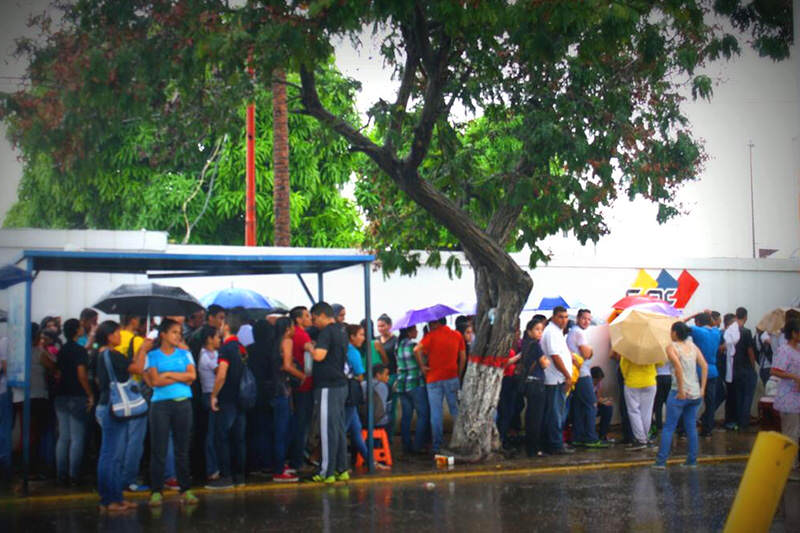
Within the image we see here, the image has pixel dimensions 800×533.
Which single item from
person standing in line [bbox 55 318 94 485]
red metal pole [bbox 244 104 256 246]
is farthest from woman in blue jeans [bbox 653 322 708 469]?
red metal pole [bbox 244 104 256 246]

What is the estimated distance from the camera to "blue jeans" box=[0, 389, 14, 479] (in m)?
12.0

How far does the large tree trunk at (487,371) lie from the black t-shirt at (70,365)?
4999mm

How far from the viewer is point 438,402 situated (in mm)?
14227

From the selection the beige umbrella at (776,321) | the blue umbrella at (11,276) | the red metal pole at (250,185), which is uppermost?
the red metal pole at (250,185)

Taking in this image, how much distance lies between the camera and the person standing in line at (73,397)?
38.4 ft

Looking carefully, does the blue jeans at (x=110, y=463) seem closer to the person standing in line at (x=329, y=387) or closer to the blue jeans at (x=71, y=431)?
the blue jeans at (x=71, y=431)

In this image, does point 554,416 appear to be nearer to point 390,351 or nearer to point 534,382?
point 534,382

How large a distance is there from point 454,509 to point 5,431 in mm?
5449

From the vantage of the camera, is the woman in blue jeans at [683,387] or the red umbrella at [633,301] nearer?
the woman in blue jeans at [683,387]

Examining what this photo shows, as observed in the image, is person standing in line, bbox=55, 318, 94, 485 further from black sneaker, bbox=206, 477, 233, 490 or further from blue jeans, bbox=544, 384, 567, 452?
blue jeans, bbox=544, 384, 567, 452

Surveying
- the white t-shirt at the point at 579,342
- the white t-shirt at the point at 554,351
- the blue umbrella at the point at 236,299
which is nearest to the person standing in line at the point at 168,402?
the blue umbrella at the point at 236,299

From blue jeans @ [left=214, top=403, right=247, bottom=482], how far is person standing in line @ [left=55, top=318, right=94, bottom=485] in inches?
60.4

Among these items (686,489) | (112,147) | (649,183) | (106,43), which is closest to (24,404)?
(106,43)

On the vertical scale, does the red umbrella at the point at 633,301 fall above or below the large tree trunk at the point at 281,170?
below
